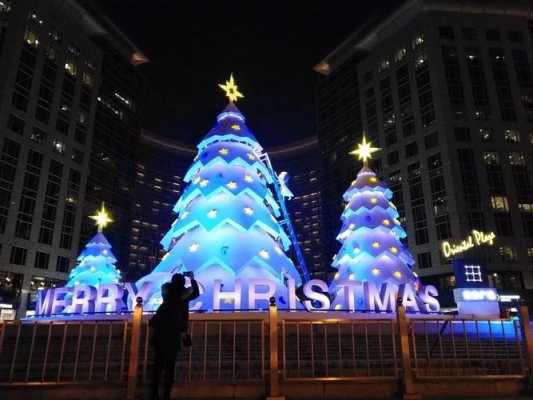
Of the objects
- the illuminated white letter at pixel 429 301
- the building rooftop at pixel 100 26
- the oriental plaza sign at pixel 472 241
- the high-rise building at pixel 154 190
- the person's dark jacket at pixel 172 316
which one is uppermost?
the building rooftop at pixel 100 26

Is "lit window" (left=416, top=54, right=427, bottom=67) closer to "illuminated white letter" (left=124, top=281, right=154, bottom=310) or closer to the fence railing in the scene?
"illuminated white letter" (left=124, top=281, right=154, bottom=310)

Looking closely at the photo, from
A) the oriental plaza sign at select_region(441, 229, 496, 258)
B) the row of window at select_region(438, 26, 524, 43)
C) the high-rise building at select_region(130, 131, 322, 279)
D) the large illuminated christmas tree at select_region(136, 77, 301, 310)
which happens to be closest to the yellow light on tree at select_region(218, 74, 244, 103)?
the large illuminated christmas tree at select_region(136, 77, 301, 310)

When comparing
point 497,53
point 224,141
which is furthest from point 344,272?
point 497,53

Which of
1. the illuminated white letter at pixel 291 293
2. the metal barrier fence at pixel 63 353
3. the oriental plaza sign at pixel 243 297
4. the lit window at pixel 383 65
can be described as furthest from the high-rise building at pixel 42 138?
the lit window at pixel 383 65

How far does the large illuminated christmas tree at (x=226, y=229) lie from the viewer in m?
22.4

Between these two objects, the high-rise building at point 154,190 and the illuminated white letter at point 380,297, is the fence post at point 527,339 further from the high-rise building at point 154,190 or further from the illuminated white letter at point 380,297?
the high-rise building at point 154,190

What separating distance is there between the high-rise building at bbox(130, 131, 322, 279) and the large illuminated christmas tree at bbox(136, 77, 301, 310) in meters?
107

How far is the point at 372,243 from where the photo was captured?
2875 cm

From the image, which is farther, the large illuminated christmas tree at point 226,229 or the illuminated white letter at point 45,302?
the illuminated white letter at point 45,302

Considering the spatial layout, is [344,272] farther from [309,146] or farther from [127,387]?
[309,146]

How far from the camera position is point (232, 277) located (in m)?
22.5

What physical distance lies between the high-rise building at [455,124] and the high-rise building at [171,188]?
62.5 meters

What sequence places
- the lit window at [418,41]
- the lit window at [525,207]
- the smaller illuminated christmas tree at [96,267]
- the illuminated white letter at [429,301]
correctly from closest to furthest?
the illuminated white letter at [429,301] < the smaller illuminated christmas tree at [96,267] < the lit window at [525,207] < the lit window at [418,41]

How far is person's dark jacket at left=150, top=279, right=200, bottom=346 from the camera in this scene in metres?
6.97
